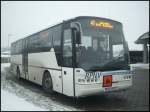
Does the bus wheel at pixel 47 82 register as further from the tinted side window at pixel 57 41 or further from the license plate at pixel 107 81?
the license plate at pixel 107 81

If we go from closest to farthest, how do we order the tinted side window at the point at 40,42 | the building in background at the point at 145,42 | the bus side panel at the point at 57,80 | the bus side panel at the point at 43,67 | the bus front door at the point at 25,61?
the bus side panel at the point at 57,80, the bus side panel at the point at 43,67, the tinted side window at the point at 40,42, the bus front door at the point at 25,61, the building in background at the point at 145,42

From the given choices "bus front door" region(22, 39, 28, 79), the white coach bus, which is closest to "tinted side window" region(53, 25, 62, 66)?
the white coach bus

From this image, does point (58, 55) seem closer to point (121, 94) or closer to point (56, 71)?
point (56, 71)

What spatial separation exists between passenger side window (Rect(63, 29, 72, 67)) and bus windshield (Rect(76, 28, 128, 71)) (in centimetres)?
47

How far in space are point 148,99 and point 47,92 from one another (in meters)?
4.48

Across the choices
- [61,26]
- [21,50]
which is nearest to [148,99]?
[61,26]

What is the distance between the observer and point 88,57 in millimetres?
8398

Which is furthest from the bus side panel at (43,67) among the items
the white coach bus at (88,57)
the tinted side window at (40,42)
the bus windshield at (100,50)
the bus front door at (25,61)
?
the bus windshield at (100,50)

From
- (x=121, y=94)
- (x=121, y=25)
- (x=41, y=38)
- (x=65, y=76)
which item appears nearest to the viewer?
(x=65, y=76)

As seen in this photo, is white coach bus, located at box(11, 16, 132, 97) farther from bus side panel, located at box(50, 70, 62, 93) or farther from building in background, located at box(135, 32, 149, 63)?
building in background, located at box(135, 32, 149, 63)

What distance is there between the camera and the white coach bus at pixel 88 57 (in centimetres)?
831

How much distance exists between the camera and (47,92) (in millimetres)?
11305

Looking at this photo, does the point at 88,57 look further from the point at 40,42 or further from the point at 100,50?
the point at 40,42

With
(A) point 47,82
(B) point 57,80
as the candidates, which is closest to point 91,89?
(B) point 57,80
